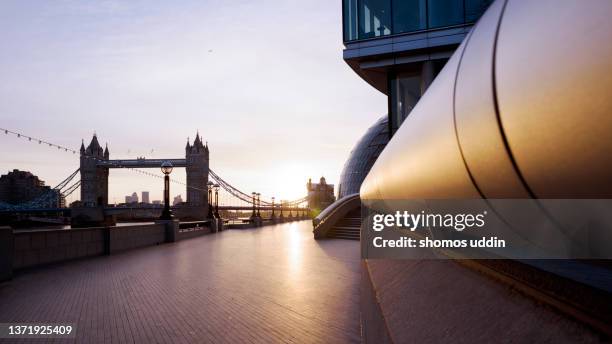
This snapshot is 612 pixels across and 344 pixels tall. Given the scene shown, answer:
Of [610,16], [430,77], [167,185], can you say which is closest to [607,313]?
[610,16]

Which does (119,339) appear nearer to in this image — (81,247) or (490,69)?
(490,69)

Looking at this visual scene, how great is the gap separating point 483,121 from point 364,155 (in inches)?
2349

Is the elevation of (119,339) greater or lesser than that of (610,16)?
lesser

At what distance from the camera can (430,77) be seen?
17344mm

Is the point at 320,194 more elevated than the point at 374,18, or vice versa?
the point at 374,18

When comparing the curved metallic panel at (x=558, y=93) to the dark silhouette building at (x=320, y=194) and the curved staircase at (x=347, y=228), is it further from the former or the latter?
the dark silhouette building at (x=320, y=194)

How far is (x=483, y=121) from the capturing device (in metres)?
1.30

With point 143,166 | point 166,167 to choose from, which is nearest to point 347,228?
point 166,167

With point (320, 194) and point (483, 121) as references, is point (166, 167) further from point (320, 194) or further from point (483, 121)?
point (320, 194)

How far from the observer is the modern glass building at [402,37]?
16.6m

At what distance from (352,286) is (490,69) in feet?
26.4

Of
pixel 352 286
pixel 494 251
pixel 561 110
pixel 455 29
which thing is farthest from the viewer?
pixel 455 29

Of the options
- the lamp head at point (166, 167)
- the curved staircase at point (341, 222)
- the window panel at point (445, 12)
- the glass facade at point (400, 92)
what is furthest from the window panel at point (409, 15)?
the lamp head at point (166, 167)

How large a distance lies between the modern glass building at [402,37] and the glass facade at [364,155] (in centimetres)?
3903
